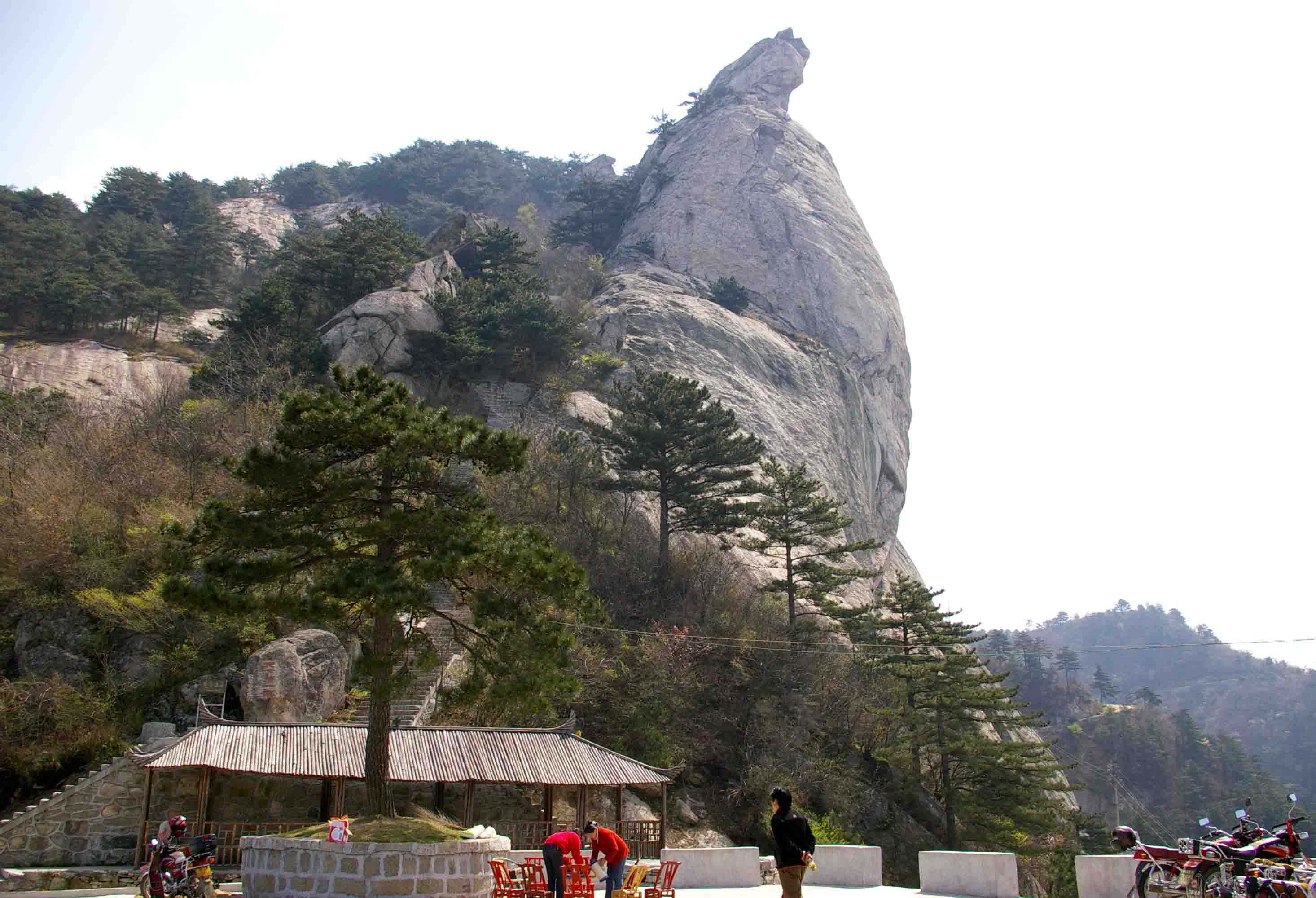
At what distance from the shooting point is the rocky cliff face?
1826 inches

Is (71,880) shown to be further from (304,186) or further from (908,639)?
(304,186)

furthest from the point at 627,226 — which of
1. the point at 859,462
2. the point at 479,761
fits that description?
the point at 479,761

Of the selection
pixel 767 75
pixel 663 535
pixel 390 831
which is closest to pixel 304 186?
pixel 767 75

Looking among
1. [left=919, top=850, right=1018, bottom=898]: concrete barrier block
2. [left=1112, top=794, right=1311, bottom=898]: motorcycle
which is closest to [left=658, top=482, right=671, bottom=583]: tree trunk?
[left=919, top=850, right=1018, bottom=898]: concrete barrier block

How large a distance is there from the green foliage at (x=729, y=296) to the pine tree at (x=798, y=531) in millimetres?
22137

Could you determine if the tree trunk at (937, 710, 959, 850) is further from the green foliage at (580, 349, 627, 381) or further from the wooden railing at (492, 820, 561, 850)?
the green foliage at (580, 349, 627, 381)

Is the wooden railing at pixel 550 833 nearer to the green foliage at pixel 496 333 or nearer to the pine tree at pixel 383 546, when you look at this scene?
the pine tree at pixel 383 546

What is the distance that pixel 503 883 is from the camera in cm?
1062

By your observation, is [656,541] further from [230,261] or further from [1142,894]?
[230,261]

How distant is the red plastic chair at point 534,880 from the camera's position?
418 inches

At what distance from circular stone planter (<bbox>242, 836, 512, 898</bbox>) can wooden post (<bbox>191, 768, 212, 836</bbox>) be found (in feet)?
22.3

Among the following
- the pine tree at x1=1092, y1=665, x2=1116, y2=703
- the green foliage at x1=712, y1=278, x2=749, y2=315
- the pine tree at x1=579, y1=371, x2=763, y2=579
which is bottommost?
the pine tree at x1=1092, y1=665, x2=1116, y2=703

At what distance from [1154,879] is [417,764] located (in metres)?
12.8

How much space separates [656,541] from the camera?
33.3 metres
